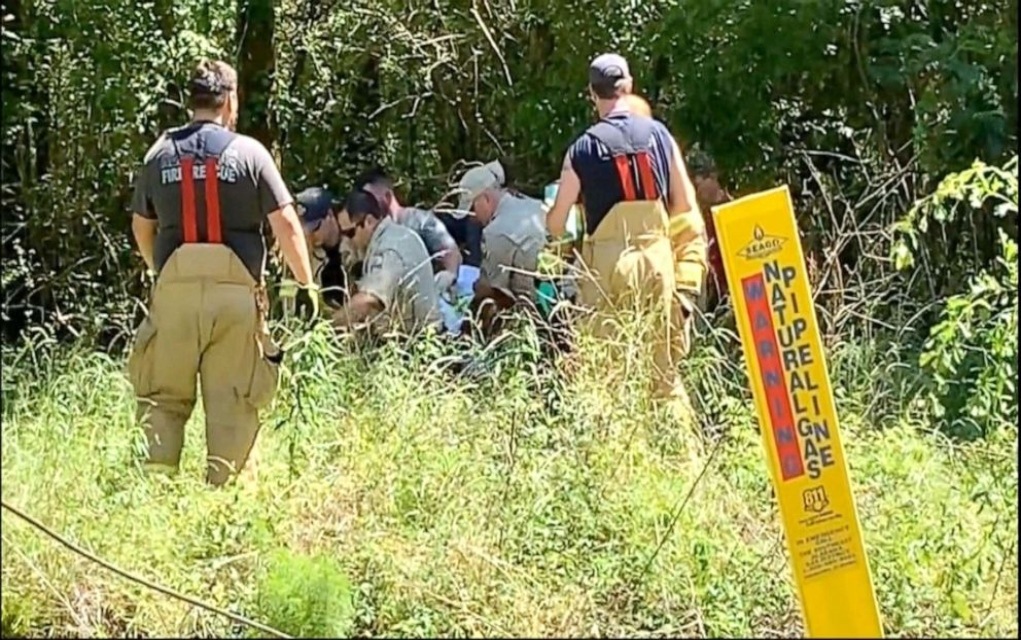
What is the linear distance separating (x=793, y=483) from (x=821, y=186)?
4.70 m

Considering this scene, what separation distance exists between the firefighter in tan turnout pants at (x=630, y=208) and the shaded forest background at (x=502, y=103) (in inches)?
21.4

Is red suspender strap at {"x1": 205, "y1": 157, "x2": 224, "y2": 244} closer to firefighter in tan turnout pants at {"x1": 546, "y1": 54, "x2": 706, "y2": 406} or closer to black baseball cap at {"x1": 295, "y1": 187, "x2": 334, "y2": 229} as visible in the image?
firefighter in tan turnout pants at {"x1": 546, "y1": 54, "x2": 706, "y2": 406}

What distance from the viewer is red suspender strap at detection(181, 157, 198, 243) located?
550 cm

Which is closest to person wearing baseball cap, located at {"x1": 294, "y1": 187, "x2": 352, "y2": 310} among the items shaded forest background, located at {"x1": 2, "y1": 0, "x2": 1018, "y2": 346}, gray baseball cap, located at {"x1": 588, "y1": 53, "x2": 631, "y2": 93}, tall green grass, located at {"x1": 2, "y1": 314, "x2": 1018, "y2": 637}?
shaded forest background, located at {"x1": 2, "y1": 0, "x2": 1018, "y2": 346}

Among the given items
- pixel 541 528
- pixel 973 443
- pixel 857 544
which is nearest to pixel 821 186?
pixel 973 443

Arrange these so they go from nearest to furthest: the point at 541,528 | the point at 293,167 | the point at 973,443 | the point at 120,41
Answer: the point at 541,528 < the point at 973,443 < the point at 120,41 < the point at 293,167

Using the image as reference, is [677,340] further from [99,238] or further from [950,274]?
[99,238]

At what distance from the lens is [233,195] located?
550cm

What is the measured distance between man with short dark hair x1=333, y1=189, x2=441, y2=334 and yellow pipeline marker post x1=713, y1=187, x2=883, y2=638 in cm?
309

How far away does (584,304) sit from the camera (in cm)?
601

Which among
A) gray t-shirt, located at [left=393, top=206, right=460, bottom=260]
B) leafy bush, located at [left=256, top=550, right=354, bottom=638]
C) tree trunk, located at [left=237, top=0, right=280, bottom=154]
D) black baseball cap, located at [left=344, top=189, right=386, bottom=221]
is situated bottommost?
leafy bush, located at [left=256, top=550, right=354, bottom=638]

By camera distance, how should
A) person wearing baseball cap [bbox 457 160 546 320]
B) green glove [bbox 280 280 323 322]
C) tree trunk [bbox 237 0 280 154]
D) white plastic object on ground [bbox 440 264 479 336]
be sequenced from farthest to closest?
tree trunk [bbox 237 0 280 154]
person wearing baseball cap [bbox 457 160 546 320]
white plastic object on ground [bbox 440 264 479 336]
green glove [bbox 280 280 323 322]

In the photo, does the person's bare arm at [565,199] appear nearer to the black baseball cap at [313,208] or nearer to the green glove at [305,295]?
the green glove at [305,295]

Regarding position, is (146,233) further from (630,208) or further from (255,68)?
(255,68)
